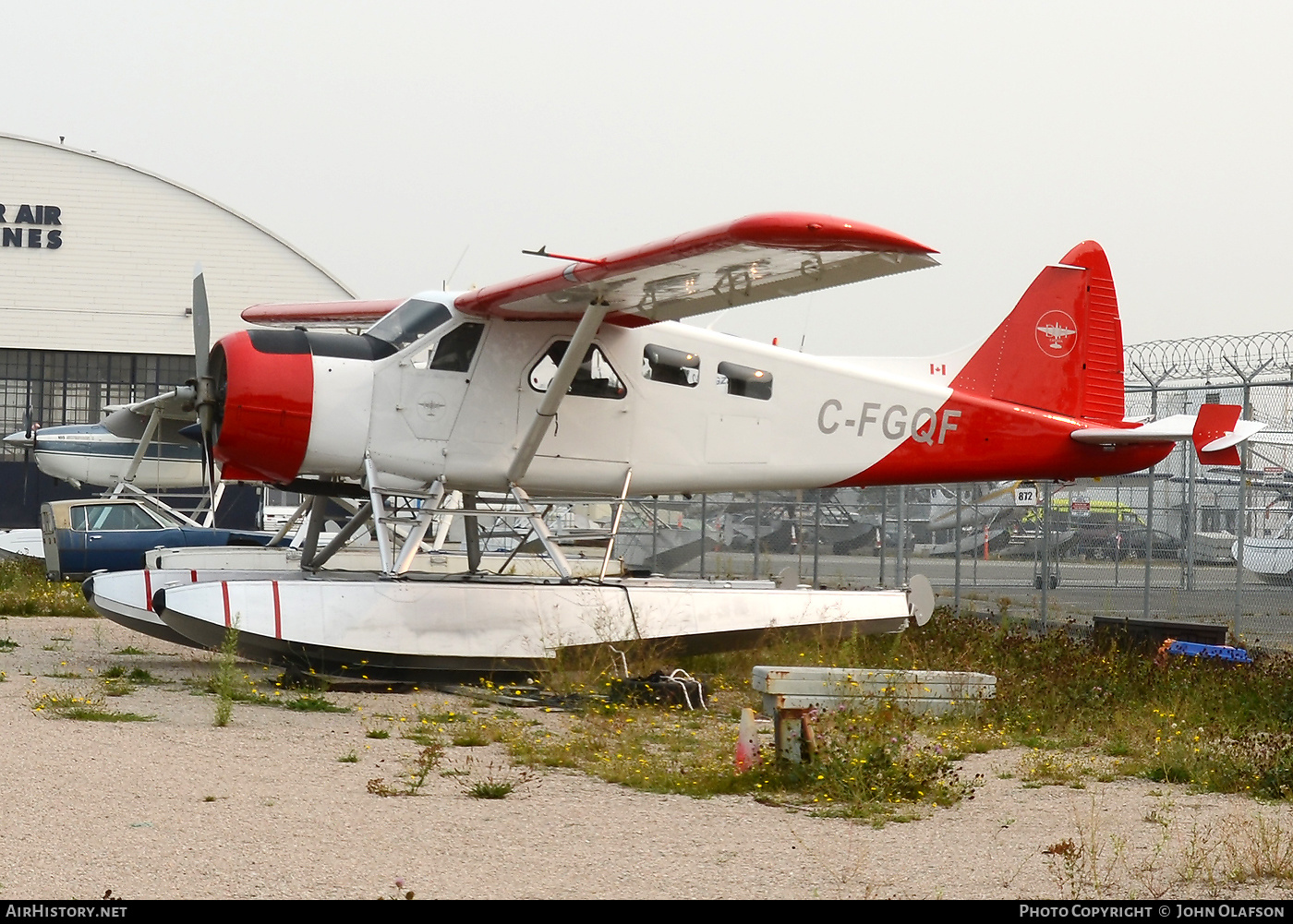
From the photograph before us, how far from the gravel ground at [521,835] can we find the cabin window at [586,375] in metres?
3.98

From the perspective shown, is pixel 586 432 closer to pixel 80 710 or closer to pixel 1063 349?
pixel 80 710

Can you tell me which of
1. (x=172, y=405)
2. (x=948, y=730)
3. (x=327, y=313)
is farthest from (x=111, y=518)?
(x=948, y=730)

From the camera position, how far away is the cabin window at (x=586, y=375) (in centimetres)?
1112

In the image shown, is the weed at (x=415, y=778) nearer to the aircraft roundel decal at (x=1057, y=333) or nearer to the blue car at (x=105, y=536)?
the aircraft roundel decal at (x=1057, y=333)

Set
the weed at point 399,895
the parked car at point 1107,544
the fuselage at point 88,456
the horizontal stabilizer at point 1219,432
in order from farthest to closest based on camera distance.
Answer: the fuselage at point 88,456 → the parked car at point 1107,544 → the horizontal stabilizer at point 1219,432 → the weed at point 399,895

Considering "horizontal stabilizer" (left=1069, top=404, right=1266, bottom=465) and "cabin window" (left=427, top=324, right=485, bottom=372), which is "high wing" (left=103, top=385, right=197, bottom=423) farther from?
"horizontal stabilizer" (left=1069, top=404, right=1266, bottom=465)

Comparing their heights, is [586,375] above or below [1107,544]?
above

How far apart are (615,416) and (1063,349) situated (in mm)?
4860

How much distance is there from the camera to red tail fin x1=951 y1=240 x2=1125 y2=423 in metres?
13.0

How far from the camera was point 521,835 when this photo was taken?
5594 mm

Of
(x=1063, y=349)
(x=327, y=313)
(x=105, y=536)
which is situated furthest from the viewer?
(x=105, y=536)

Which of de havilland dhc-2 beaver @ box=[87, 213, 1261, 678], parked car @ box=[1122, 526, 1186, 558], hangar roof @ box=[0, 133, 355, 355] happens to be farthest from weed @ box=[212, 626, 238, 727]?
hangar roof @ box=[0, 133, 355, 355]

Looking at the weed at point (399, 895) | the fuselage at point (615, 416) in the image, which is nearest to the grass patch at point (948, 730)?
the fuselage at point (615, 416)
